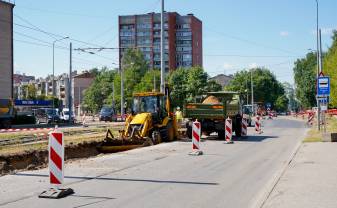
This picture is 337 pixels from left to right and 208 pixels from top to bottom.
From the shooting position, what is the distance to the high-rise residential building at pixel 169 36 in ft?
436

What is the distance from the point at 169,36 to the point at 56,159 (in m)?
124

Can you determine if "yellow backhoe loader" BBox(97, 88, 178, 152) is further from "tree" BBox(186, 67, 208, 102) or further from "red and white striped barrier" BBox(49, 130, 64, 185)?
"tree" BBox(186, 67, 208, 102)

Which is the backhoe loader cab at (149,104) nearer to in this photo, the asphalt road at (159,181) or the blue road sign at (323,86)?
the asphalt road at (159,181)

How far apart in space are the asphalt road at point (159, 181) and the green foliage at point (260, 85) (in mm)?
100840

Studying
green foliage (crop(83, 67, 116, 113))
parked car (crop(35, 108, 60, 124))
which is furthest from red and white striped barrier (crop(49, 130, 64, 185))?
green foliage (crop(83, 67, 116, 113))

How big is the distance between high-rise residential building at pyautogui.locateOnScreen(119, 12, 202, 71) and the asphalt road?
116m

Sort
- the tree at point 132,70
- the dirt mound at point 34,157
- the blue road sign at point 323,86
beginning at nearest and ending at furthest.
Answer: the dirt mound at point 34,157 → the blue road sign at point 323,86 → the tree at point 132,70

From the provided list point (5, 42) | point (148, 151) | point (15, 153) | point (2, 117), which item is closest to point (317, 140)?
point (148, 151)

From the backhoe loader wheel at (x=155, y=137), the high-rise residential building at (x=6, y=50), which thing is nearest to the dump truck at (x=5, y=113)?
the high-rise residential building at (x=6, y=50)

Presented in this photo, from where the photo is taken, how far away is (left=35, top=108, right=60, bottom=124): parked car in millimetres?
56531

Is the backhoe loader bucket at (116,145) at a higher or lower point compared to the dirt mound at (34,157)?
higher

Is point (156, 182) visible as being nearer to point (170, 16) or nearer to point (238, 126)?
point (238, 126)

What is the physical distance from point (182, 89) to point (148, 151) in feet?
243

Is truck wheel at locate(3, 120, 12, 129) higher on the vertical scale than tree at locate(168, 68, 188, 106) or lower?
lower
